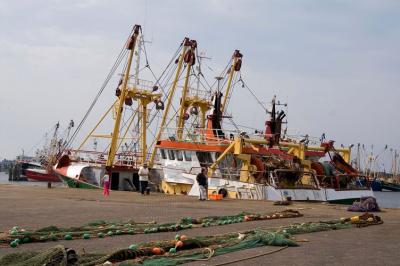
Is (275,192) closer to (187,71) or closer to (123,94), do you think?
(123,94)

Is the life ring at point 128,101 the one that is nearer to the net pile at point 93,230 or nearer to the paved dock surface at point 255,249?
the paved dock surface at point 255,249

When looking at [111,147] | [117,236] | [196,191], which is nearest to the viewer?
[117,236]

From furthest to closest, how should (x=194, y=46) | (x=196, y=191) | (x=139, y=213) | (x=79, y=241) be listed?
(x=194, y=46)
(x=196, y=191)
(x=139, y=213)
(x=79, y=241)

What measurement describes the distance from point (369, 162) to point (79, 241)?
109m

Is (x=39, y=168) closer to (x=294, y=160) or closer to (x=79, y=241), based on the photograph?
(x=294, y=160)

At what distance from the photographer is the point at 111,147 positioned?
1419 inches

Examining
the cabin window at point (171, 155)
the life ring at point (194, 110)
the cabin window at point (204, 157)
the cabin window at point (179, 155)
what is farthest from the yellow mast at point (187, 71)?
the cabin window at point (204, 157)

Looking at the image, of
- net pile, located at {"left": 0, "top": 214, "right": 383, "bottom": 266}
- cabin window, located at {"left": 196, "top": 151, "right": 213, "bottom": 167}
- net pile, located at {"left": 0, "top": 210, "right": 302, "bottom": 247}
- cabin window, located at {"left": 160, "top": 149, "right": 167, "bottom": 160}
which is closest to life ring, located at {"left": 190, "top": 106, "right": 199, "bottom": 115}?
cabin window, located at {"left": 160, "top": 149, "right": 167, "bottom": 160}

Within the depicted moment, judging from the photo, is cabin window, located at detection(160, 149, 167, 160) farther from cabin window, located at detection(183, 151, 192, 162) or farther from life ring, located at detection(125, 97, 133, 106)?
life ring, located at detection(125, 97, 133, 106)

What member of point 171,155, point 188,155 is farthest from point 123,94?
point 188,155

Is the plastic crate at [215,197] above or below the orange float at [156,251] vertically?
above

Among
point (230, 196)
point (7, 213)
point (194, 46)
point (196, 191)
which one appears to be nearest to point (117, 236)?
point (7, 213)

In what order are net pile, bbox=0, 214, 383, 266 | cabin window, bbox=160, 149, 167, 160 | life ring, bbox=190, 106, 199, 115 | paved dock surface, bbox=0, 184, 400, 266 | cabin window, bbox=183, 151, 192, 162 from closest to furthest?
net pile, bbox=0, 214, 383, 266 < paved dock surface, bbox=0, 184, 400, 266 < cabin window, bbox=183, 151, 192, 162 < cabin window, bbox=160, 149, 167, 160 < life ring, bbox=190, 106, 199, 115

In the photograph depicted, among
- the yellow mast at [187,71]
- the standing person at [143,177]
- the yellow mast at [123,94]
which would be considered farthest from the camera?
the yellow mast at [187,71]
